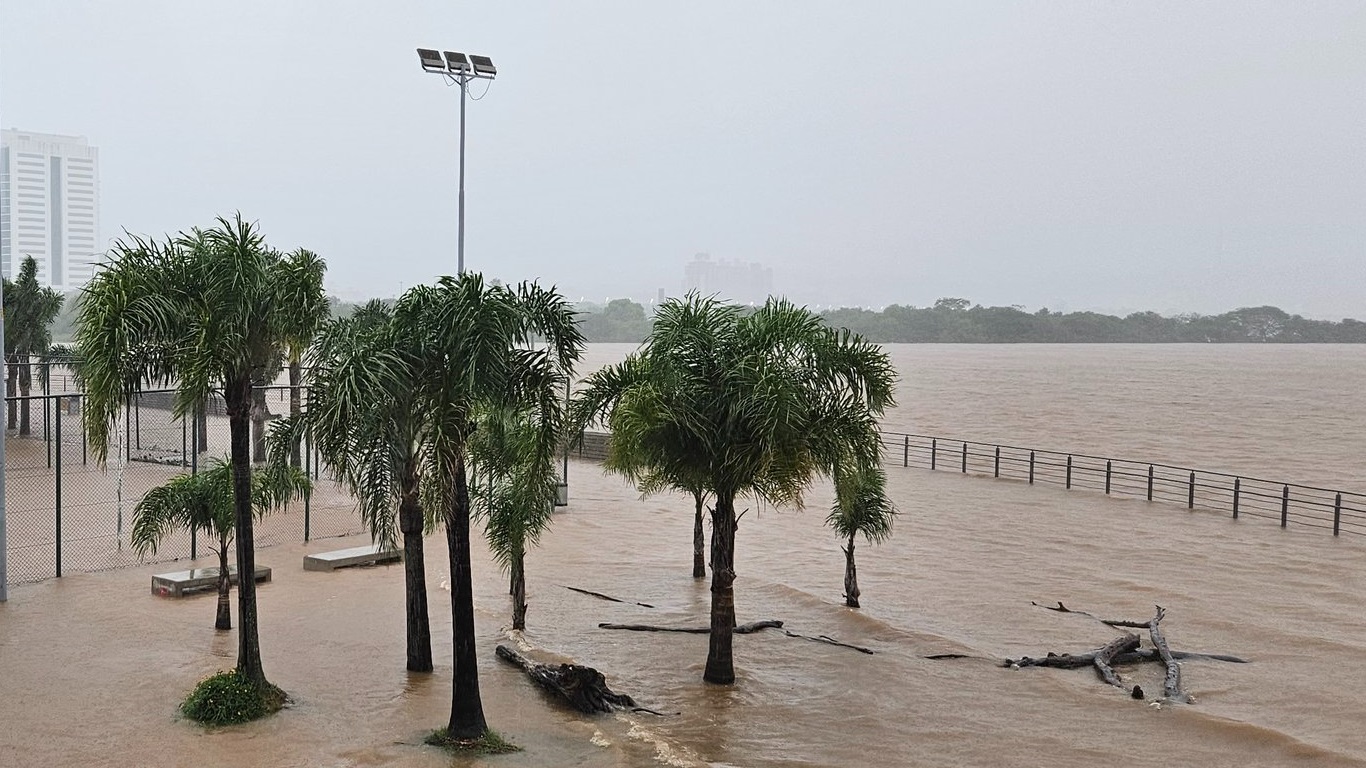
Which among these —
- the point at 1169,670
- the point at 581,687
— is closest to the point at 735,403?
the point at 581,687

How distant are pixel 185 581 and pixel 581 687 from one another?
28.2 feet

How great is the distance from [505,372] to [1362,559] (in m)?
26.8

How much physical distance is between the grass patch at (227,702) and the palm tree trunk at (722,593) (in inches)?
227

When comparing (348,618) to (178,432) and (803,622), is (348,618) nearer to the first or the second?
(803,622)

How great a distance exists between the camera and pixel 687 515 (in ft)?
104

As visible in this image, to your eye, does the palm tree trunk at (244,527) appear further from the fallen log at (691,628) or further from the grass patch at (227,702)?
the fallen log at (691,628)

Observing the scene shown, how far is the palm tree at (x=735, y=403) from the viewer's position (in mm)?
13977

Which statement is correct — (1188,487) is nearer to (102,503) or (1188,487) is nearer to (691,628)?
(691,628)

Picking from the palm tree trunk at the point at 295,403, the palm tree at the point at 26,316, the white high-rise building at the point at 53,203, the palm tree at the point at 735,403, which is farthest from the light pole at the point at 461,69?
the white high-rise building at the point at 53,203

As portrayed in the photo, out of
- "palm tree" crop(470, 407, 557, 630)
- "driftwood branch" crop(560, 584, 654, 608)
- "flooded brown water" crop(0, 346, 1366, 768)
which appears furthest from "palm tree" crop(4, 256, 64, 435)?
"palm tree" crop(470, 407, 557, 630)

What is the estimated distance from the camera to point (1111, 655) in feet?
56.6

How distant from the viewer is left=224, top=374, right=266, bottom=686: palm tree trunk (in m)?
12.1

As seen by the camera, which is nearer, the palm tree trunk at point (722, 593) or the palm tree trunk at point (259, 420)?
the palm tree trunk at point (722, 593)

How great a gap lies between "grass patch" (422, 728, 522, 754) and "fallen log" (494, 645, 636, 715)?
1.75 meters
